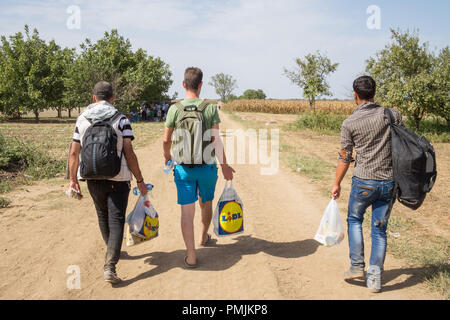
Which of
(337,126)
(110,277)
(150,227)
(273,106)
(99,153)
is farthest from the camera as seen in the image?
(273,106)

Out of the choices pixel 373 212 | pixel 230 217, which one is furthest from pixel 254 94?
pixel 373 212

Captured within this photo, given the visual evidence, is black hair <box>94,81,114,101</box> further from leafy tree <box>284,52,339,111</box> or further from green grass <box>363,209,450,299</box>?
leafy tree <box>284,52,339,111</box>

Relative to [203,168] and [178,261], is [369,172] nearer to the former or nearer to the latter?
[203,168]

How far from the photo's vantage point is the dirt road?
3271 mm

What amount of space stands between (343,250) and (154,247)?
2.31 meters

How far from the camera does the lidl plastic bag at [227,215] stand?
12.6 feet

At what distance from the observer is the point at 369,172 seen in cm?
318

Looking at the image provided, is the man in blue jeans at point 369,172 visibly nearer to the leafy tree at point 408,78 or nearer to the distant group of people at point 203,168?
the distant group of people at point 203,168

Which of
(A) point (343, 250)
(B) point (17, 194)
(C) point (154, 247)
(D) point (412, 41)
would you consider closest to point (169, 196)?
(C) point (154, 247)

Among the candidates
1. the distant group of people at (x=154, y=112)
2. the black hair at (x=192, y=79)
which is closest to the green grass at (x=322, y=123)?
the distant group of people at (x=154, y=112)

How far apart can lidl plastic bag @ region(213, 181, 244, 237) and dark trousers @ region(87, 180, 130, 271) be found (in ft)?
3.32

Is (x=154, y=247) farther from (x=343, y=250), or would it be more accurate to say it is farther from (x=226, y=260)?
(x=343, y=250)

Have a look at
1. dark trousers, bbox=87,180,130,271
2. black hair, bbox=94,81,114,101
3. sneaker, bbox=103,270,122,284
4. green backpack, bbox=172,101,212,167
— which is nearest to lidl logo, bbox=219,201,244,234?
green backpack, bbox=172,101,212,167

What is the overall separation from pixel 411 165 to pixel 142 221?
8.45ft
